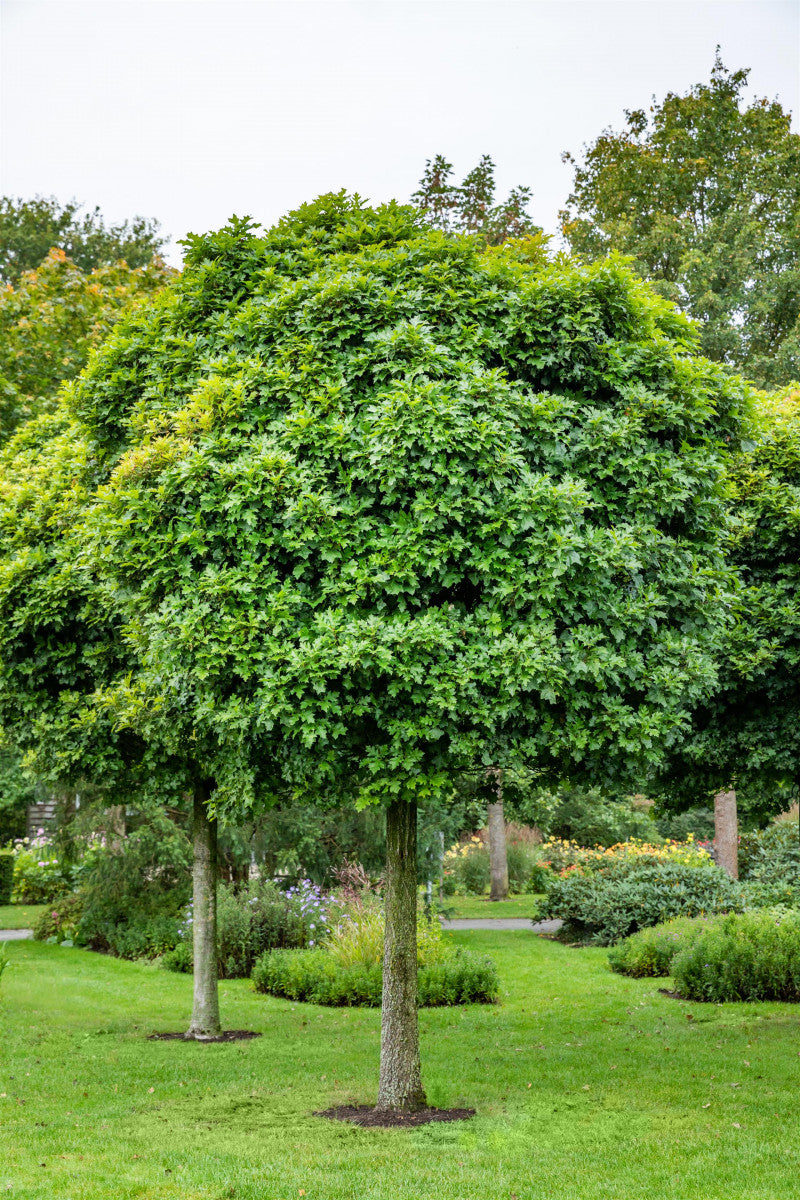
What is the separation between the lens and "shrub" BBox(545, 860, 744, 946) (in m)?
14.7

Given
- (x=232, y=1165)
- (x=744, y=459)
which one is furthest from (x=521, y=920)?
(x=232, y=1165)

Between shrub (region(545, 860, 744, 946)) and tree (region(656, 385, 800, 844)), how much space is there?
6464 millimetres

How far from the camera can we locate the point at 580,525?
626cm

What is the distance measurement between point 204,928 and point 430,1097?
3.40 metres

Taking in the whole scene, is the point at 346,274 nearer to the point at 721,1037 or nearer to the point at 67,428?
the point at 67,428

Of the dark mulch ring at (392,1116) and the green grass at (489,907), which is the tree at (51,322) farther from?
the dark mulch ring at (392,1116)

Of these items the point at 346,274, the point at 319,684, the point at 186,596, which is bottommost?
the point at 319,684

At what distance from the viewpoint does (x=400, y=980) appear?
705 centimetres

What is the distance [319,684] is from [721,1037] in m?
6.36

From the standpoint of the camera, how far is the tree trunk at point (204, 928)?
9836 mm

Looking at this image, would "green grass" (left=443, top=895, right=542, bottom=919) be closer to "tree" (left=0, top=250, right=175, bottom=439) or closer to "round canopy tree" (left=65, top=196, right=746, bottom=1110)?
"tree" (left=0, top=250, right=175, bottom=439)

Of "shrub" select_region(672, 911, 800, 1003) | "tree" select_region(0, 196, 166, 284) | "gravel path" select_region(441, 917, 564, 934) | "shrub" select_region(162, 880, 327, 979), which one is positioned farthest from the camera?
"tree" select_region(0, 196, 166, 284)

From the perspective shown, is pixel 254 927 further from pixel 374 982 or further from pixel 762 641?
pixel 762 641

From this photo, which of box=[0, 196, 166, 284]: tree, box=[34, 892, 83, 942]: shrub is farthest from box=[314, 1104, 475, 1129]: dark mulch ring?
box=[0, 196, 166, 284]: tree
